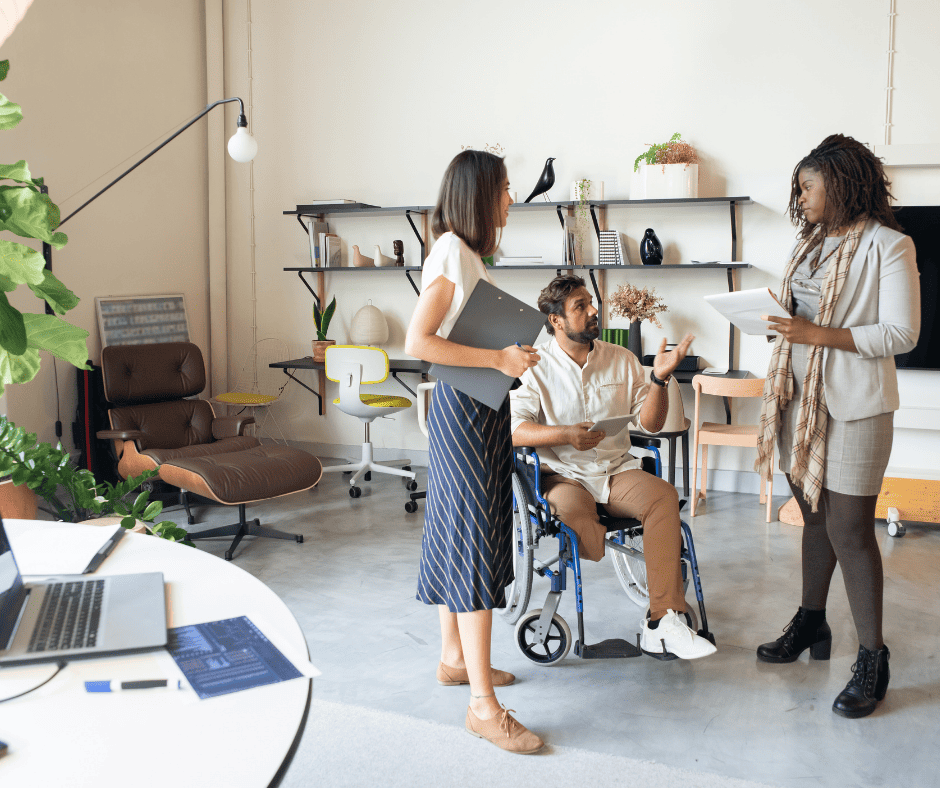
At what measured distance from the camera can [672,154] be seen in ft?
15.3

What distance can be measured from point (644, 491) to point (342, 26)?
14.1ft

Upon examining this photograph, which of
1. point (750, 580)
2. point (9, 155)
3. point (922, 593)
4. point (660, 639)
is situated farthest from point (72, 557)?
point (9, 155)

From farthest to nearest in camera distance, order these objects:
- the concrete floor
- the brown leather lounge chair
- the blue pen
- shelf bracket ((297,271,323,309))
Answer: shelf bracket ((297,271,323,309)) → the brown leather lounge chair → the concrete floor → the blue pen

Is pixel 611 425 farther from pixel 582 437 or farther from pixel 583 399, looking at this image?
pixel 583 399

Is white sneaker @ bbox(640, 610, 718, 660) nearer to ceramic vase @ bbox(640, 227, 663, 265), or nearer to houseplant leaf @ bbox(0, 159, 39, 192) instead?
houseplant leaf @ bbox(0, 159, 39, 192)

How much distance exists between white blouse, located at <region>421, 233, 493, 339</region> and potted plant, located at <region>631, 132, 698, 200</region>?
2941mm

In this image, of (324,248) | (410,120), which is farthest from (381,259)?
(410,120)

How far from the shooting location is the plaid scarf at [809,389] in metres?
2.25

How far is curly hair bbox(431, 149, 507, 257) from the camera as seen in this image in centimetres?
201

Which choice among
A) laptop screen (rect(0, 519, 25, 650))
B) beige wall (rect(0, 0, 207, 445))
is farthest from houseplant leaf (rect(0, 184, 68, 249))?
beige wall (rect(0, 0, 207, 445))

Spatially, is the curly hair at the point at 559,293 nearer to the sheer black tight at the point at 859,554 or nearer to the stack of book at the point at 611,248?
the sheer black tight at the point at 859,554

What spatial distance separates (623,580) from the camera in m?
3.09

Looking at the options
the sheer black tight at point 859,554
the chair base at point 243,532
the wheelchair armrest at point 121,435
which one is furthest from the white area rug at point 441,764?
the wheelchair armrest at point 121,435

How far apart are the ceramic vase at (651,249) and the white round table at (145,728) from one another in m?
4.04
